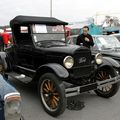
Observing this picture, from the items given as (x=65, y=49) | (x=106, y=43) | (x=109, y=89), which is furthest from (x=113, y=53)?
(x=65, y=49)

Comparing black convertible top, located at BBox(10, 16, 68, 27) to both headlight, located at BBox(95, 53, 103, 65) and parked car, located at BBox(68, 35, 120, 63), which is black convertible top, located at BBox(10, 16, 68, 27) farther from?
parked car, located at BBox(68, 35, 120, 63)

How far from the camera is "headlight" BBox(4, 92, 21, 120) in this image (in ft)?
8.71

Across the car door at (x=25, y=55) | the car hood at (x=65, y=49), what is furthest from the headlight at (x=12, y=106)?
the car door at (x=25, y=55)

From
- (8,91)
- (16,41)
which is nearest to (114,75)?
(16,41)

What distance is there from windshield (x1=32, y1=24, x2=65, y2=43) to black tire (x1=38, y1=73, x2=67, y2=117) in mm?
1433

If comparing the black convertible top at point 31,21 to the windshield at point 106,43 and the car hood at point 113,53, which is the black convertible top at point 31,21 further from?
the windshield at point 106,43

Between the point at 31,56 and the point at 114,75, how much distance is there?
2.15 metres

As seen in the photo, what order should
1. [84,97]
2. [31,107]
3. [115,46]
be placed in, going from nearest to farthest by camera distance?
[31,107] → [84,97] → [115,46]

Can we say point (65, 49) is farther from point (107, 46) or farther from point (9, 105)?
point (107, 46)

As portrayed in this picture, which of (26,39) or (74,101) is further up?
(26,39)

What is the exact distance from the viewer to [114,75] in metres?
6.02

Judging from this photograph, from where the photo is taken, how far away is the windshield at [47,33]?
6322 mm

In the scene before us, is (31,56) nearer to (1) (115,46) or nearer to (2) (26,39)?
(2) (26,39)

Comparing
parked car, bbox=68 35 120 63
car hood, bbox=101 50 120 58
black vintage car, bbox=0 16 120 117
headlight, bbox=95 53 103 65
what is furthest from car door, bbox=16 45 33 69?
car hood, bbox=101 50 120 58
